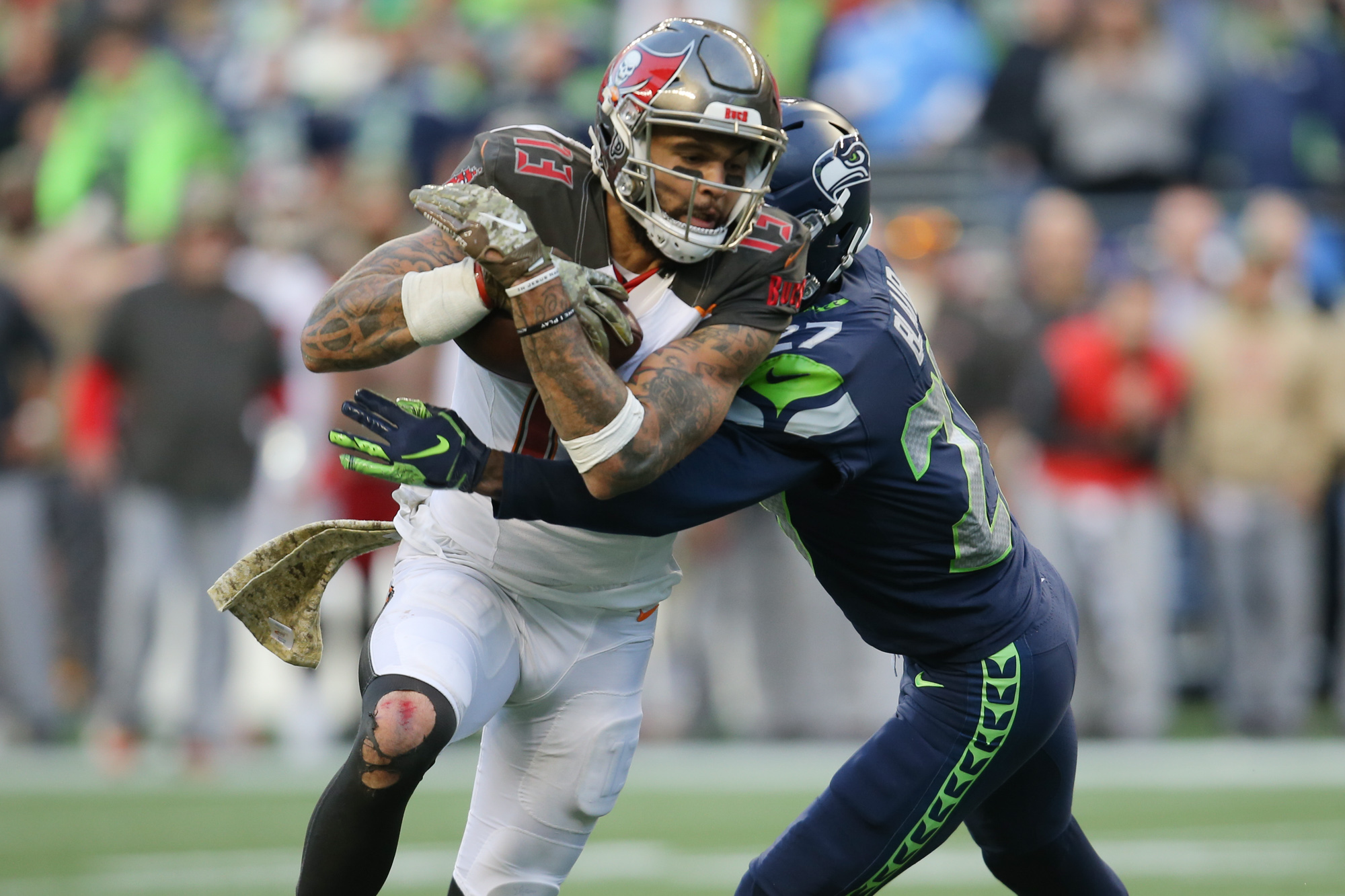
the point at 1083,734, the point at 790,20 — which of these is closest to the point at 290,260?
the point at 790,20

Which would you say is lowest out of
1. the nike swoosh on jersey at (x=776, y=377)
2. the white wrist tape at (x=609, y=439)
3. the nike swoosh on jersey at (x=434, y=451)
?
the nike swoosh on jersey at (x=776, y=377)

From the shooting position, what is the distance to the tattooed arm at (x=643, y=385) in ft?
10.4

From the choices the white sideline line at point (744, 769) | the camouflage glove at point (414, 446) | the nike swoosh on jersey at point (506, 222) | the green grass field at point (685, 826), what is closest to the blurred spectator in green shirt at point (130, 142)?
the white sideline line at point (744, 769)

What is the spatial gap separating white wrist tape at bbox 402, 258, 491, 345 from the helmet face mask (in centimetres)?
43

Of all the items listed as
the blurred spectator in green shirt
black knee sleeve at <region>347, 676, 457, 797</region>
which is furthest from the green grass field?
the blurred spectator in green shirt

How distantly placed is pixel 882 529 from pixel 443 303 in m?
1.01

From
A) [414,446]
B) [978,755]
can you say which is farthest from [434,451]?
[978,755]

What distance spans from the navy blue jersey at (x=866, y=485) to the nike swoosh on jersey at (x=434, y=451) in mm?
137

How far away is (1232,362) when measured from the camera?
8430 mm

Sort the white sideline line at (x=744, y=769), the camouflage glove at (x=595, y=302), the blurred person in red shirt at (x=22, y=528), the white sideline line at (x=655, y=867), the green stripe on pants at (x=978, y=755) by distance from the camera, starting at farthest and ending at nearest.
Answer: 1. the blurred person in red shirt at (x=22, y=528)
2. the white sideline line at (x=744, y=769)
3. the white sideline line at (x=655, y=867)
4. the green stripe on pants at (x=978, y=755)
5. the camouflage glove at (x=595, y=302)

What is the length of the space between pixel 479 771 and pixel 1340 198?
7.19 meters

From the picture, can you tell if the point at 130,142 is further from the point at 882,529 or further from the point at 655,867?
the point at 882,529

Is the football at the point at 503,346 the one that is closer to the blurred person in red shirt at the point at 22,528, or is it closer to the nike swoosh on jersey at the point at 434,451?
the nike swoosh on jersey at the point at 434,451

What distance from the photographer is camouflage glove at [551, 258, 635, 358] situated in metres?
3.27
